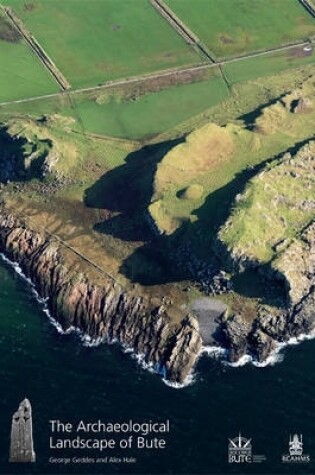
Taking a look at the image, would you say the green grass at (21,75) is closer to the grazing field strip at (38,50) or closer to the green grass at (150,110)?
the grazing field strip at (38,50)

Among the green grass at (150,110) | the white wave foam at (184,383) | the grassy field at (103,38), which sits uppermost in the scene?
the grassy field at (103,38)

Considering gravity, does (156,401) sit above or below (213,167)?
below

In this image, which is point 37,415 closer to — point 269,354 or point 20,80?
point 269,354

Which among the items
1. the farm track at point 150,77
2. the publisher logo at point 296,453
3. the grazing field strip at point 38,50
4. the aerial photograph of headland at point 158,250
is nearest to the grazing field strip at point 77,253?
the aerial photograph of headland at point 158,250

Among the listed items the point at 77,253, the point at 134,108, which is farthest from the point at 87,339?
the point at 134,108

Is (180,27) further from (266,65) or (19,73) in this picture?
(19,73)

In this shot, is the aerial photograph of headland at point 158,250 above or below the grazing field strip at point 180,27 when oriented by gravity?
below

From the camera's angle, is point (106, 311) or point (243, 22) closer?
point (106, 311)
